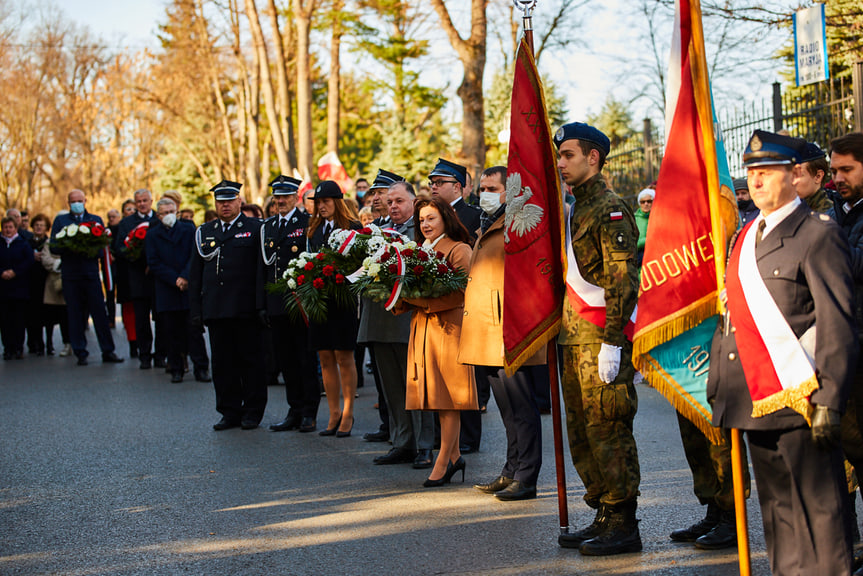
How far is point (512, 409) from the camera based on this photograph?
6.66 m

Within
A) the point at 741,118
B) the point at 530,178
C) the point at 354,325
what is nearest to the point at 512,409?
the point at 530,178

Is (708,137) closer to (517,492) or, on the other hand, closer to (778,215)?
(778,215)

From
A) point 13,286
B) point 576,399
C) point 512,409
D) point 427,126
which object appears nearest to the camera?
point 576,399

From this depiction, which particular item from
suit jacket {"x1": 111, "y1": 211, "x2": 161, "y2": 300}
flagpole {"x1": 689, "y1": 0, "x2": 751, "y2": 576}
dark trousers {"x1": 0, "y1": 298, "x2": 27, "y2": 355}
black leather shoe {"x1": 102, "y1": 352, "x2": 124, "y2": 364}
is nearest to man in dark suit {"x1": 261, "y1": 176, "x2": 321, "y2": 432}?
suit jacket {"x1": 111, "y1": 211, "x2": 161, "y2": 300}

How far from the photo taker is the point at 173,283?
43.1 feet

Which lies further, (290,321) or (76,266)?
(76,266)

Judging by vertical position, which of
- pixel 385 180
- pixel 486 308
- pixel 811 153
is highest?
pixel 385 180

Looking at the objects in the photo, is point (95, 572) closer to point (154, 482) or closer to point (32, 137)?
point (154, 482)

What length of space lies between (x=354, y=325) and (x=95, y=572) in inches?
161

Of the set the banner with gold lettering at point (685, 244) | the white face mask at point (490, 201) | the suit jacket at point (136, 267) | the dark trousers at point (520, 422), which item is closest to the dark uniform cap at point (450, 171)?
the white face mask at point (490, 201)

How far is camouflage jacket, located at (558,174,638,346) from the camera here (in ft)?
17.2

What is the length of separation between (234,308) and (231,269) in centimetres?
40

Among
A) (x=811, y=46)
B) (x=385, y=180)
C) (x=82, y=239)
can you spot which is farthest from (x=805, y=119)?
(x=82, y=239)

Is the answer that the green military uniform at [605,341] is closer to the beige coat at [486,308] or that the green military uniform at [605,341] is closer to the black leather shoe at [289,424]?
the beige coat at [486,308]
